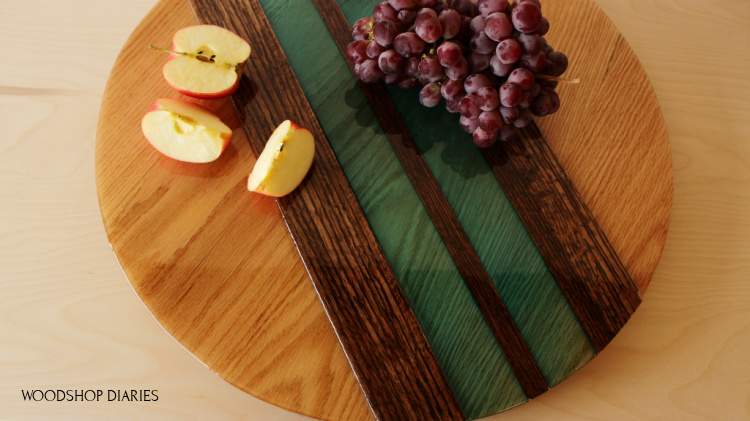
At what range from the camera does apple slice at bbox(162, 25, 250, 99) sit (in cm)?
83

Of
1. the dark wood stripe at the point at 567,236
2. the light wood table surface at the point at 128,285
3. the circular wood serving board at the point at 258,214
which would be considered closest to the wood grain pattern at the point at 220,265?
the circular wood serving board at the point at 258,214

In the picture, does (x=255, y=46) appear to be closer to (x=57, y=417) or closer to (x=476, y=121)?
(x=476, y=121)

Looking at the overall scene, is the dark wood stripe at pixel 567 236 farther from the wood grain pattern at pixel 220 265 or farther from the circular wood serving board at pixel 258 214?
the wood grain pattern at pixel 220 265

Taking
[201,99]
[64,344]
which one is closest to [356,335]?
[201,99]

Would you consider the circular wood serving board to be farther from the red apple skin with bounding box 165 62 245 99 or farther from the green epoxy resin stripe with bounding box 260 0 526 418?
the green epoxy resin stripe with bounding box 260 0 526 418

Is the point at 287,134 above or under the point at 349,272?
above

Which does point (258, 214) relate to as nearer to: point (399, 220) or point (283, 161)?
point (283, 161)

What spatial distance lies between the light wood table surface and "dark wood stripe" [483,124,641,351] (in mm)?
221

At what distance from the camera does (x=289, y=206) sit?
80cm

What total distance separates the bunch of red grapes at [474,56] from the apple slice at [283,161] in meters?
0.17

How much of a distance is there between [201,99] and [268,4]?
236mm

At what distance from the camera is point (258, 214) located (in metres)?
0.79

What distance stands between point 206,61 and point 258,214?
0.29m

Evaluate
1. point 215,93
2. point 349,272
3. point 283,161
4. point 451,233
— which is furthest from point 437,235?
point 215,93
